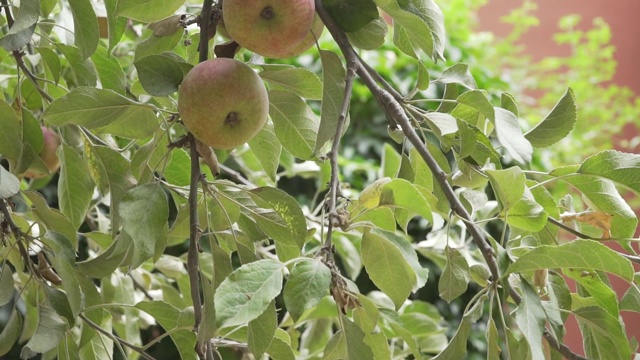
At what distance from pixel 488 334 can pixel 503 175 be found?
128 millimetres

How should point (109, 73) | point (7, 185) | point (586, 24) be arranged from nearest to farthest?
point (7, 185)
point (109, 73)
point (586, 24)

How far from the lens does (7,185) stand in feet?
2.01

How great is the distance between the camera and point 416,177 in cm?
79

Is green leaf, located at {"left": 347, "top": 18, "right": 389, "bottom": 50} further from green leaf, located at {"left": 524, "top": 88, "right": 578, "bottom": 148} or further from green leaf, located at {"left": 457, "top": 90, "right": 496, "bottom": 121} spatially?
green leaf, located at {"left": 524, "top": 88, "right": 578, "bottom": 148}

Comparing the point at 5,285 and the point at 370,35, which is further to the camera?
the point at 5,285

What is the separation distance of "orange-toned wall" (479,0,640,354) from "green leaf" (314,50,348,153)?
392 centimetres

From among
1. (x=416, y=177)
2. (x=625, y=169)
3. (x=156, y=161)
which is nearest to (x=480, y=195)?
(x=416, y=177)

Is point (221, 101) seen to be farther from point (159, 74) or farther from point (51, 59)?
point (51, 59)

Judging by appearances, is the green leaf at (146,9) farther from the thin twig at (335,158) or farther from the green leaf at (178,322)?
the green leaf at (178,322)

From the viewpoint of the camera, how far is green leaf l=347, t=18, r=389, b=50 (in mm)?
628

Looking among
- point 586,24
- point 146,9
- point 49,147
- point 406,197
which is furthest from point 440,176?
point 586,24

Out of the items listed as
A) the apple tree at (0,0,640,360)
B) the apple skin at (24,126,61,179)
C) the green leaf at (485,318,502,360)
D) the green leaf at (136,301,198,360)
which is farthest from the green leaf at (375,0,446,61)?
the apple skin at (24,126,61,179)

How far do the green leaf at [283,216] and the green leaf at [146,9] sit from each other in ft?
0.52

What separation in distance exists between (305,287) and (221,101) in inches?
6.6
